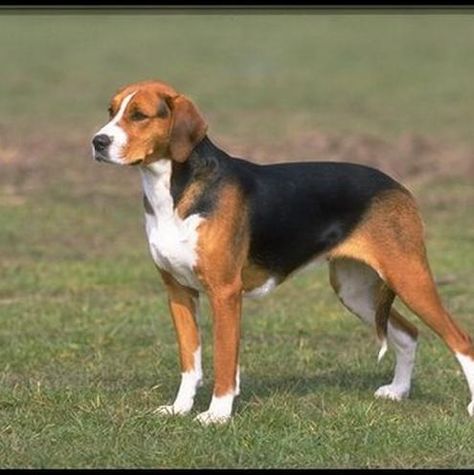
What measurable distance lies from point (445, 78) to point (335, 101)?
505cm

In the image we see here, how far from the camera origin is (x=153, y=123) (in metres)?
8.97

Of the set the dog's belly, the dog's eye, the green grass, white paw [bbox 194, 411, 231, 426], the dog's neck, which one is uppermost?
the dog's eye

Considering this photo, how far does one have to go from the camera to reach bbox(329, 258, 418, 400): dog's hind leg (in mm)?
10023

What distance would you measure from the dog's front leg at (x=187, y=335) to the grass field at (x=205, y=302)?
0.57ft

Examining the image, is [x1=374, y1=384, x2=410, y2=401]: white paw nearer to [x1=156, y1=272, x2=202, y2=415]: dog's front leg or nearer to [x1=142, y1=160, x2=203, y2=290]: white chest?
[x1=156, y1=272, x2=202, y2=415]: dog's front leg

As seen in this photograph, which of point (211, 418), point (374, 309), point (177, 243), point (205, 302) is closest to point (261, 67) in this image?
point (205, 302)

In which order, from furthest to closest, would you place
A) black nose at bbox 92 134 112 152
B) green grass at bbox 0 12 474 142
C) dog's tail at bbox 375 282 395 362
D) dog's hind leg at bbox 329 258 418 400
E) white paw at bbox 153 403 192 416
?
1. green grass at bbox 0 12 474 142
2. dog's hind leg at bbox 329 258 418 400
3. dog's tail at bbox 375 282 395 362
4. white paw at bbox 153 403 192 416
5. black nose at bbox 92 134 112 152

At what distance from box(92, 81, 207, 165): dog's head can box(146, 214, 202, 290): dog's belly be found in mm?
386

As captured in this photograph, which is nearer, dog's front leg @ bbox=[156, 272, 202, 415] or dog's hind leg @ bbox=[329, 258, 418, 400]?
dog's front leg @ bbox=[156, 272, 202, 415]

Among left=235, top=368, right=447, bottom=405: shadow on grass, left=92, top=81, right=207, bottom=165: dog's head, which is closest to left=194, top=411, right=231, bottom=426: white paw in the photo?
left=235, top=368, right=447, bottom=405: shadow on grass

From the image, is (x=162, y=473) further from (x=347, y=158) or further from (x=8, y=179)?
(x=347, y=158)

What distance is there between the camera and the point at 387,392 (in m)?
10.1

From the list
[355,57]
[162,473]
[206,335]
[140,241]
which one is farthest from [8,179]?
[355,57]

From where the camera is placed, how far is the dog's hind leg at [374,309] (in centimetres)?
1002
